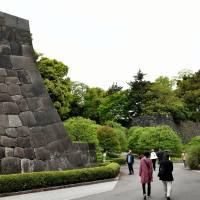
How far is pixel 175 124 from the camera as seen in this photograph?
62219 millimetres

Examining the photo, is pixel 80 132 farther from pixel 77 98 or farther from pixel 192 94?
pixel 192 94

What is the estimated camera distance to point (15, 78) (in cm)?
1980

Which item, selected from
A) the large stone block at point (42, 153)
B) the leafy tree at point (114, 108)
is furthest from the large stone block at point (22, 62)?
the leafy tree at point (114, 108)

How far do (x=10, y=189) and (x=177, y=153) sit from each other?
34.3 metres

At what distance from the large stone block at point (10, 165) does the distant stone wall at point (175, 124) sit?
140 feet

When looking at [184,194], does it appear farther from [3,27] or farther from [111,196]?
[3,27]

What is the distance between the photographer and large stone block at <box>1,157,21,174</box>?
55.7 ft

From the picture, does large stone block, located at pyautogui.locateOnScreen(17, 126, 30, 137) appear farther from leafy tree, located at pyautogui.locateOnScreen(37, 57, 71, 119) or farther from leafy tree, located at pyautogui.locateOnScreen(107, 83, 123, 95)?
leafy tree, located at pyautogui.locateOnScreen(107, 83, 123, 95)

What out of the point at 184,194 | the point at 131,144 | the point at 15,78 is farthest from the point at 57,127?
the point at 131,144

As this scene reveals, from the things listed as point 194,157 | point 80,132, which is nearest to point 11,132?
point 80,132

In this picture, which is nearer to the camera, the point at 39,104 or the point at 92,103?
the point at 39,104

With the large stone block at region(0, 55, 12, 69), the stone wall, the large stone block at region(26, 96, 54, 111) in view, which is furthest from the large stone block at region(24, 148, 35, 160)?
the large stone block at region(0, 55, 12, 69)

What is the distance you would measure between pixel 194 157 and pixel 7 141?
15031mm

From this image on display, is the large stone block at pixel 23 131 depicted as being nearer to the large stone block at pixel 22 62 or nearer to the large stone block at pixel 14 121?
the large stone block at pixel 14 121
